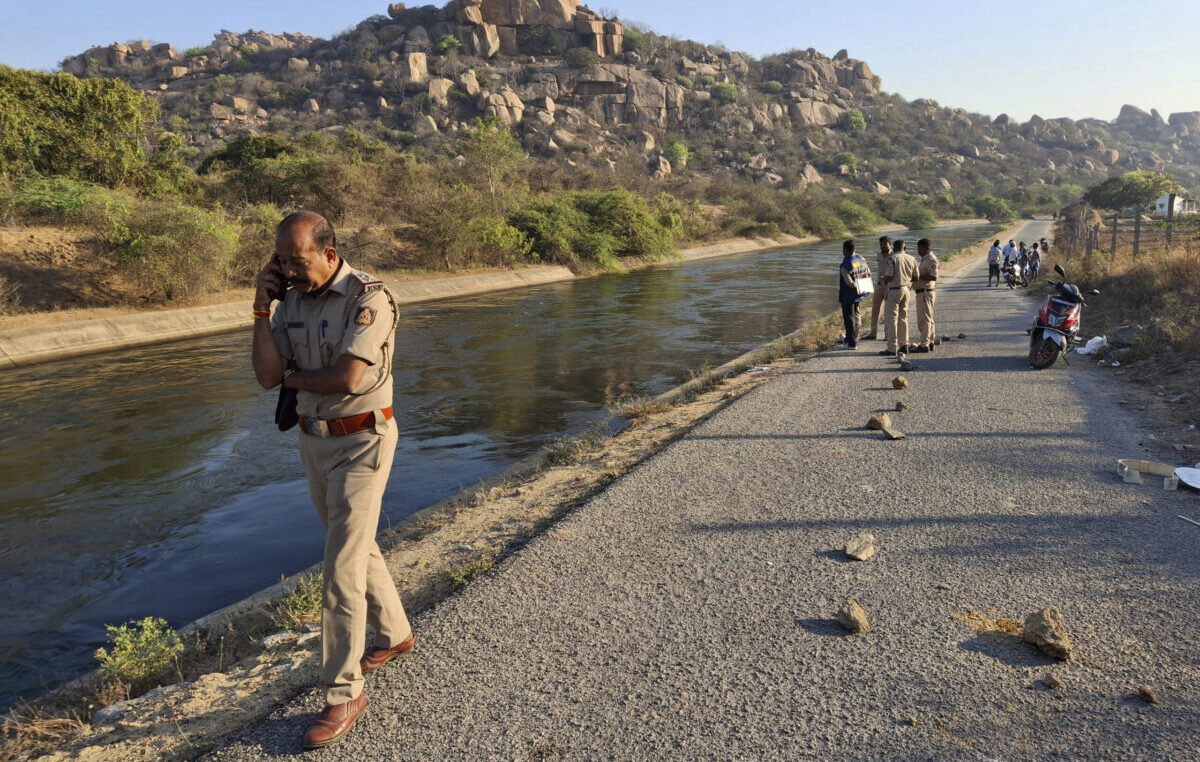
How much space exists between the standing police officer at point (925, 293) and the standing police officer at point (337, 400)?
35.4ft

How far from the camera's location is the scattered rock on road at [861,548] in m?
4.76

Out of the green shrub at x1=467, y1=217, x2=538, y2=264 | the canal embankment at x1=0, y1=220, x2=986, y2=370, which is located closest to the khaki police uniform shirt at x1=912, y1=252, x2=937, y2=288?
the canal embankment at x1=0, y1=220, x2=986, y2=370

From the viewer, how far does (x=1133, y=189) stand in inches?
3255

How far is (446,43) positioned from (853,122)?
7811cm

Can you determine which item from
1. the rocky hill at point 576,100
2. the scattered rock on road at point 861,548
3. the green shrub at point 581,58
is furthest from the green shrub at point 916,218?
the scattered rock on road at point 861,548

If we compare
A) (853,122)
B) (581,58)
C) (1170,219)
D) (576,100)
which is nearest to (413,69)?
(576,100)

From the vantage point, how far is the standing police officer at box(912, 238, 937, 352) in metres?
12.3

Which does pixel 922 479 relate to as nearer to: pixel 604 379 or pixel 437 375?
pixel 604 379

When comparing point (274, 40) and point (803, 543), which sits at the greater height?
point (274, 40)

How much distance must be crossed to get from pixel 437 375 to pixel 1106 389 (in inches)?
435

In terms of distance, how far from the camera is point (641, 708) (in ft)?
10.9

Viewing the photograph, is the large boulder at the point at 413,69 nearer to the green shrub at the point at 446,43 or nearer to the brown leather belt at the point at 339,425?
the green shrub at the point at 446,43

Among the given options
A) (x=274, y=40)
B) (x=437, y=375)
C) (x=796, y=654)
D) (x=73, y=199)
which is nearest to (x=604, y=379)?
(x=437, y=375)

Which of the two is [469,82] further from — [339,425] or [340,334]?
[339,425]
